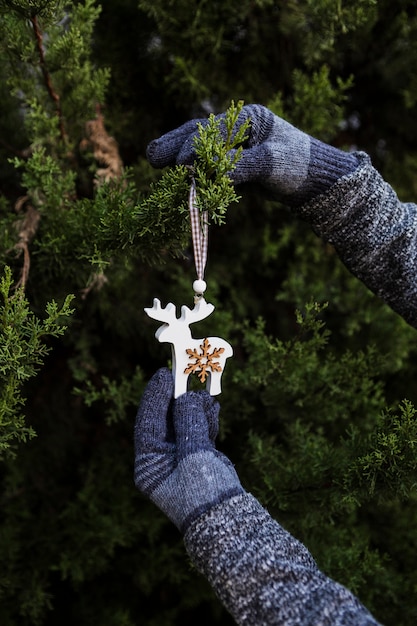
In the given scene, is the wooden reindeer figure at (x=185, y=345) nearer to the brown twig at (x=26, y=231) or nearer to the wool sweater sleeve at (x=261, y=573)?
the wool sweater sleeve at (x=261, y=573)

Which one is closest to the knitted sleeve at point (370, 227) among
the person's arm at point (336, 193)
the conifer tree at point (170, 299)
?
the person's arm at point (336, 193)

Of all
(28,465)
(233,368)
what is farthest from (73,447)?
(233,368)

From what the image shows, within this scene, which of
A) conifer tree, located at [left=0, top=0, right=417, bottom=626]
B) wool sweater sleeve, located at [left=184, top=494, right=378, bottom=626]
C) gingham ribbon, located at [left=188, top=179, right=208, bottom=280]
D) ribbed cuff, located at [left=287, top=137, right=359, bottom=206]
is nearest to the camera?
wool sweater sleeve, located at [left=184, top=494, right=378, bottom=626]

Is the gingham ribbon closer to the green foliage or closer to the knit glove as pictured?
the knit glove

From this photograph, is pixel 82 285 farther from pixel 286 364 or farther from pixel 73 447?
pixel 73 447

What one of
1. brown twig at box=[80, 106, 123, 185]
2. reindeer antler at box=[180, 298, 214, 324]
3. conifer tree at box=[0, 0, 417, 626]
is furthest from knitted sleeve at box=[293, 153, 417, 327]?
brown twig at box=[80, 106, 123, 185]

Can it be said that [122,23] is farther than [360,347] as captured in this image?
No
